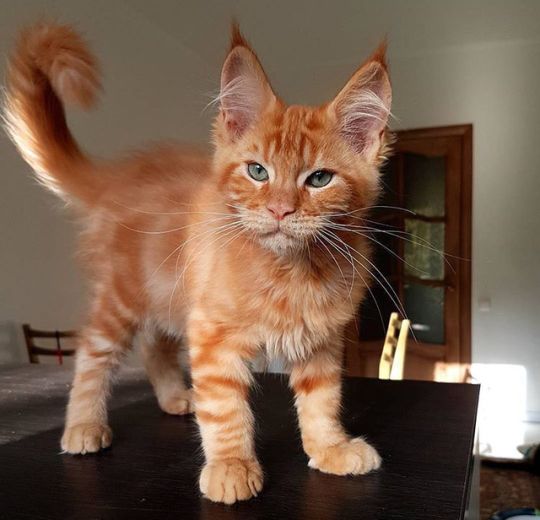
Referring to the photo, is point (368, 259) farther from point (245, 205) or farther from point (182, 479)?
point (182, 479)

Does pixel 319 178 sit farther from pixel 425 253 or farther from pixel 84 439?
pixel 425 253

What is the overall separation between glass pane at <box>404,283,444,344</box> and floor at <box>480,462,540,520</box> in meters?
0.83

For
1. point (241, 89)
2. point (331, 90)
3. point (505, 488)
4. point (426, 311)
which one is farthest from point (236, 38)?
point (426, 311)

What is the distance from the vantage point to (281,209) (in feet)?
Result: 2.26

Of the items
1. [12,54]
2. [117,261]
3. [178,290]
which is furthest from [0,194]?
[178,290]

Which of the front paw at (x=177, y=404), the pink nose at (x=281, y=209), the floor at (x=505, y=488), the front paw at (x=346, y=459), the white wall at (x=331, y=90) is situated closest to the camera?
the pink nose at (x=281, y=209)

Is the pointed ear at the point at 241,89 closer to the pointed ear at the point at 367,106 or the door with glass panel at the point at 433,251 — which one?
the pointed ear at the point at 367,106

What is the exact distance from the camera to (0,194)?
2.04 m

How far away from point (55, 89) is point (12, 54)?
0.33 feet

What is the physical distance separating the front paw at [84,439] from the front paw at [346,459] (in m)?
0.35

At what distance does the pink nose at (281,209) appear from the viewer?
0.69 metres

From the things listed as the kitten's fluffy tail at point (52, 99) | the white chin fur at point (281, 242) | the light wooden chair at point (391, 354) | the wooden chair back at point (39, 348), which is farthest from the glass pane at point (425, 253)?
the white chin fur at point (281, 242)

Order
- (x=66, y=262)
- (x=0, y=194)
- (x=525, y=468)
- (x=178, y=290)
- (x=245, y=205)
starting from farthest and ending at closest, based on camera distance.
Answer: (x=525, y=468)
(x=66, y=262)
(x=0, y=194)
(x=178, y=290)
(x=245, y=205)

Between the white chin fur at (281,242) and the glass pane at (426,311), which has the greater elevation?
the white chin fur at (281,242)
